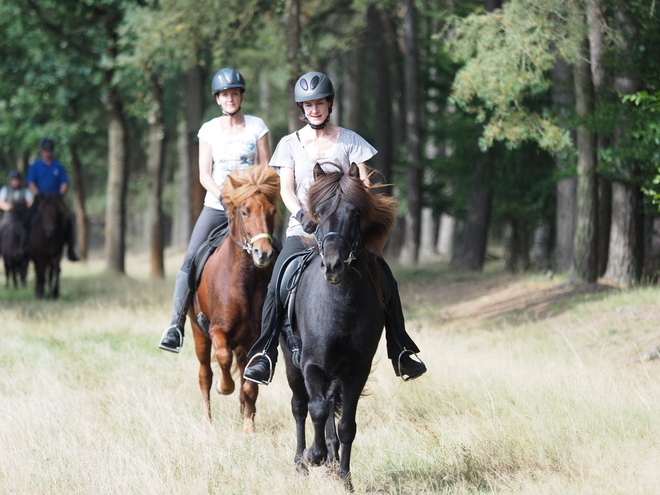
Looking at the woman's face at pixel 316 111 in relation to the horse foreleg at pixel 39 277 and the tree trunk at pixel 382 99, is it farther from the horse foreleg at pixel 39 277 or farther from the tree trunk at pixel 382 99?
the tree trunk at pixel 382 99

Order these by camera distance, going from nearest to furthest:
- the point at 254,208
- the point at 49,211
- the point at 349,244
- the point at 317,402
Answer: the point at 349,244
the point at 317,402
the point at 254,208
the point at 49,211

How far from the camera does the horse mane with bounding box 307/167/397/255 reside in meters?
5.98

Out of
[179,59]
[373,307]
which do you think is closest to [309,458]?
[373,307]

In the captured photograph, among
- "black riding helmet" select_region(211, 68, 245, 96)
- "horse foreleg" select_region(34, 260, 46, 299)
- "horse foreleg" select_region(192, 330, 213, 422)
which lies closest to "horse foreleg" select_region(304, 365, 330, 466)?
"horse foreleg" select_region(192, 330, 213, 422)

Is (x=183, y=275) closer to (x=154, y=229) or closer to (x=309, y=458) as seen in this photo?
(x=309, y=458)

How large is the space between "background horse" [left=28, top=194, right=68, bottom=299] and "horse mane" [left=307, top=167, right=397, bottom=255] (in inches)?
551

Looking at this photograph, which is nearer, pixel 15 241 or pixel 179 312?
pixel 179 312

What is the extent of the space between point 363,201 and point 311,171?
3.00 feet

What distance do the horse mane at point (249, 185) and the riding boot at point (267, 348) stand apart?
1.41 meters

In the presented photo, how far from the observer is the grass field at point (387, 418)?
6.23 metres

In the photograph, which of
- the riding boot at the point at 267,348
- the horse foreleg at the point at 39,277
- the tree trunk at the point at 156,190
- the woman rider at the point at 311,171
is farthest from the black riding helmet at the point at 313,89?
the tree trunk at the point at 156,190

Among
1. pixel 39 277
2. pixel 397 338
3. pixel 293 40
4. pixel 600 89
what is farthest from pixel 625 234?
pixel 39 277

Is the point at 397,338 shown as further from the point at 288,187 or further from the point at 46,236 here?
the point at 46,236

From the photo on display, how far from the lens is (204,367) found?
29.4 feet
